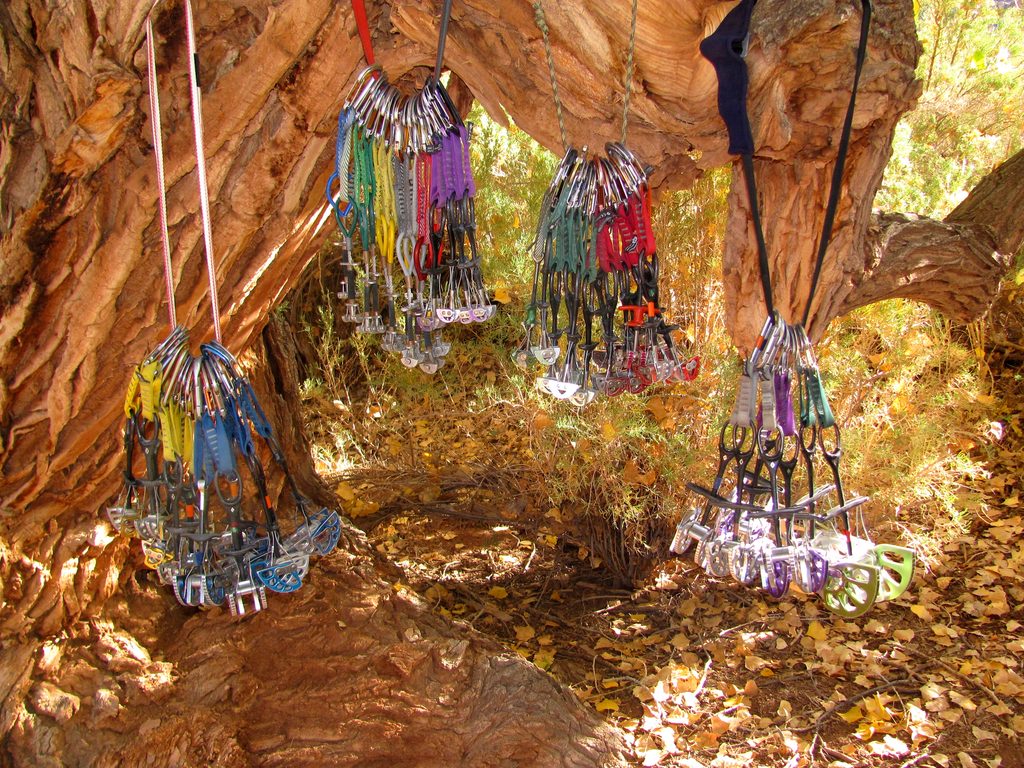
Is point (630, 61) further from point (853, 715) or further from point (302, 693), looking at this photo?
point (853, 715)

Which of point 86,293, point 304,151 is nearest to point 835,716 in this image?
point 304,151

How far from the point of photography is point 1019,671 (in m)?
3.01

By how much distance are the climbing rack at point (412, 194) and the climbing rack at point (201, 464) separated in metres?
0.30

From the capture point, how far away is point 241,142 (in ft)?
6.35

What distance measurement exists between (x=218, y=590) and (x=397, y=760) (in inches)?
39.6

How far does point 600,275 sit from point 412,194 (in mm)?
427

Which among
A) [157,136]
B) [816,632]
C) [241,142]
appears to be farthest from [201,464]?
[816,632]

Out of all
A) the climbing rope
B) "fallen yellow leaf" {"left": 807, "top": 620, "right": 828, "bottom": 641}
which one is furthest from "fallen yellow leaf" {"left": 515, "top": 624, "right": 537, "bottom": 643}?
the climbing rope

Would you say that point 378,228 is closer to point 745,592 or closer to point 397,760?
point 397,760

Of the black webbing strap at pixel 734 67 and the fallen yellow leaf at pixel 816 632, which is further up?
the black webbing strap at pixel 734 67

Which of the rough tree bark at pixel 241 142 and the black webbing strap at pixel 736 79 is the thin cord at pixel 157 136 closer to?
the rough tree bark at pixel 241 142

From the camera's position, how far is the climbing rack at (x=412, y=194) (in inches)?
65.4

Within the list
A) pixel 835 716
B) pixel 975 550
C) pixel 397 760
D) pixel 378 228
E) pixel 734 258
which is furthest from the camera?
pixel 975 550

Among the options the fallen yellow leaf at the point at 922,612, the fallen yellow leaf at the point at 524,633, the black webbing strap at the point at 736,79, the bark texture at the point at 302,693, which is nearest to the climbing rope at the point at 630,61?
the black webbing strap at the point at 736,79
